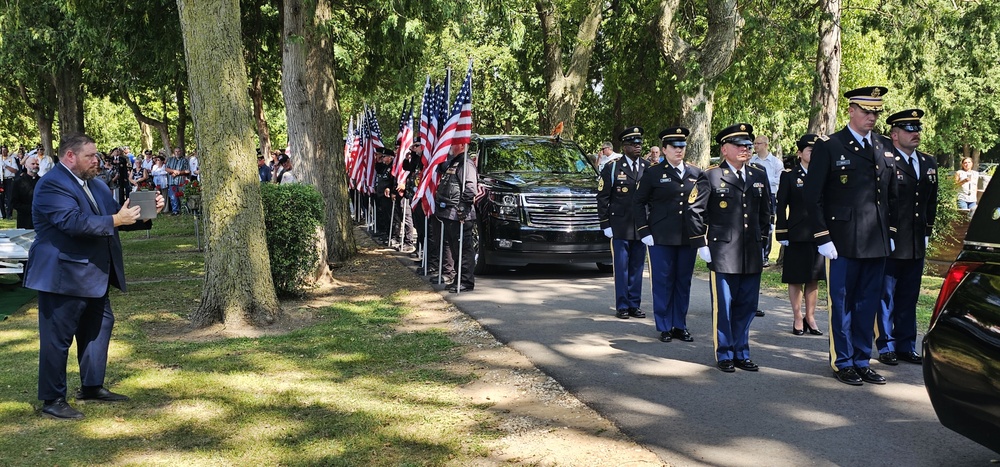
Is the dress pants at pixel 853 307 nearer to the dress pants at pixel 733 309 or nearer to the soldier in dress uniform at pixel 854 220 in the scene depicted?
the soldier in dress uniform at pixel 854 220

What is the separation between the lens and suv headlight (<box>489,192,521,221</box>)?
12.9 m

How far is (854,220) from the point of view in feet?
22.5

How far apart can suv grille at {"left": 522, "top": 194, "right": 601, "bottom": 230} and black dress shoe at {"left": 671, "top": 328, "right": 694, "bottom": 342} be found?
4.37m

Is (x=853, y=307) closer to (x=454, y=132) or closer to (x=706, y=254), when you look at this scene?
(x=706, y=254)

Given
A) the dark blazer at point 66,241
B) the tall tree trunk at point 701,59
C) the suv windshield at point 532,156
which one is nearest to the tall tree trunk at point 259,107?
the tall tree trunk at point 701,59

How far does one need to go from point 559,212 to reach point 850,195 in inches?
247

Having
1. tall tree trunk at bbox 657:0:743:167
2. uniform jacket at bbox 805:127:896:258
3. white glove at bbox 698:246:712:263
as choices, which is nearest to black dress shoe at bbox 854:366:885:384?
uniform jacket at bbox 805:127:896:258

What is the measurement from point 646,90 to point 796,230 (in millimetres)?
23296

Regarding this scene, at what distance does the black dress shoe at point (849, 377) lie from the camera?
688 cm

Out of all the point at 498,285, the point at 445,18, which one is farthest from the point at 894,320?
the point at 445,18

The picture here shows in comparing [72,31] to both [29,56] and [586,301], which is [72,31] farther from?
[586,301]

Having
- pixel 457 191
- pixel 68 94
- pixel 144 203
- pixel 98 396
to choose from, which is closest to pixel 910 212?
pixel 144 203

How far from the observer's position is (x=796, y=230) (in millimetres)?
8695

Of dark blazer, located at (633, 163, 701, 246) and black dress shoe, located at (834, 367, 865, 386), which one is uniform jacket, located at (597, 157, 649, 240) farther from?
black dress shoe, located at (834, 367, 865, 386)
